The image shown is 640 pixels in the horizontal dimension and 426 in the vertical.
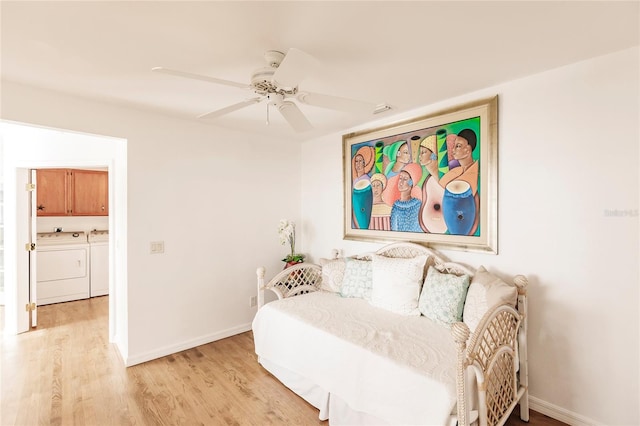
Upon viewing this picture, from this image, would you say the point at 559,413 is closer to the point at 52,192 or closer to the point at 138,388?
the point at 138,388

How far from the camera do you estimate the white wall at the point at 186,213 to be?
275 centimetres

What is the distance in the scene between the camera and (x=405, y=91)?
2465 mm

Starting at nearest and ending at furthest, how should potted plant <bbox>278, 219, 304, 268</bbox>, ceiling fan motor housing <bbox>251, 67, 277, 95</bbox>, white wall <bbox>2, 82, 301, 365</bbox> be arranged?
1. ceiling fan motor housing <bbox>251, 67, 277, 95</bbox>
2. white wall <bbox>2, 82, 301, 365</bbox>
3. potted plant <bbox>278, 219, 304, 268</bbox>

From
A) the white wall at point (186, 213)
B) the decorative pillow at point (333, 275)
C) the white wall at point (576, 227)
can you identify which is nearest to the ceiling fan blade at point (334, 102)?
the white wall at point (576, 227)

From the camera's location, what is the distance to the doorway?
133 inches

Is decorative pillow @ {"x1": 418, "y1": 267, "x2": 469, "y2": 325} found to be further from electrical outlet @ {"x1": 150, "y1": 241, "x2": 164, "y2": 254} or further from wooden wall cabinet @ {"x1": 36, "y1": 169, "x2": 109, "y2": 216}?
wooden wall cabinet @ {"x1": 36, "y1": 169, "x2": 109, "y2": 216}

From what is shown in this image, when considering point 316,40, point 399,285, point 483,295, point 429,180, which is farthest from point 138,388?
point 429,180

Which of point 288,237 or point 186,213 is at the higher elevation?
point 186,213

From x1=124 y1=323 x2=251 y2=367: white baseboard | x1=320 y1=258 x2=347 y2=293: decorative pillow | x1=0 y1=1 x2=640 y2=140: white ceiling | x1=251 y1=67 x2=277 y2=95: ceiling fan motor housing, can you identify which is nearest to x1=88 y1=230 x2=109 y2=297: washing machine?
x1=124 y1=323 x2=251 y2=367: white baseboard

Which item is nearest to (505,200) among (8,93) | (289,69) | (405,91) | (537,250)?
(537,250)

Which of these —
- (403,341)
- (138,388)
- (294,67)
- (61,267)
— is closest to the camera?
(294,67)

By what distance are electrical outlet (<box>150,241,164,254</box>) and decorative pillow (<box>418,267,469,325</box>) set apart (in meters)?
2.48

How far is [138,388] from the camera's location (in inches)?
98.3

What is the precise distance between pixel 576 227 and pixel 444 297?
97 centimetres
